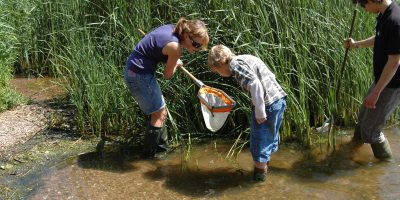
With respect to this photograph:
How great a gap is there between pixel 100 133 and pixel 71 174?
81cm

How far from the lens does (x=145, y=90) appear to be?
4.30m

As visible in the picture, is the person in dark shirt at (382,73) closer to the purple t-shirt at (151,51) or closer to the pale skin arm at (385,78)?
the pale skin arm at (385,78)

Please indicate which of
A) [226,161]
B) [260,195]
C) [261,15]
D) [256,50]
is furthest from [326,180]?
[261,15]

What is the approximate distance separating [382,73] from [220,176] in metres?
1.55

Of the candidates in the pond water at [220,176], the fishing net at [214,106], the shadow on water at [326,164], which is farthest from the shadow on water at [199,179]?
the shadow on water at [326,164]

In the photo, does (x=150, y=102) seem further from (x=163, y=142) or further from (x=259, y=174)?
(x=259, y=174)

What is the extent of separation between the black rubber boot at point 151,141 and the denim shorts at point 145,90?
6.8 inches

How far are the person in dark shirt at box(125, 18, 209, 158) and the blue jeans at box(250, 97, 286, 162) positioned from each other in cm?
76

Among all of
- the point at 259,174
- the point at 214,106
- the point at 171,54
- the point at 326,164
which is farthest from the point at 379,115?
the point at 171,54

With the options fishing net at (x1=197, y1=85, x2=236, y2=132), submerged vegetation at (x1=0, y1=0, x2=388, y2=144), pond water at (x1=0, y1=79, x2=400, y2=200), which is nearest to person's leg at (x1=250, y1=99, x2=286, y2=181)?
pond water at (x1=0, y1=79, x2=400, y2=200)

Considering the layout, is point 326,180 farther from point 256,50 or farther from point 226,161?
point 256,50

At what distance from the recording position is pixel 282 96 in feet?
12.8

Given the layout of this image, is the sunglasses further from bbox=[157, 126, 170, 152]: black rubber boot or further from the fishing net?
bbox=[157, 126, 170, 152]: black rubber boot

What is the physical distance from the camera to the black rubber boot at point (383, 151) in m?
4.33
